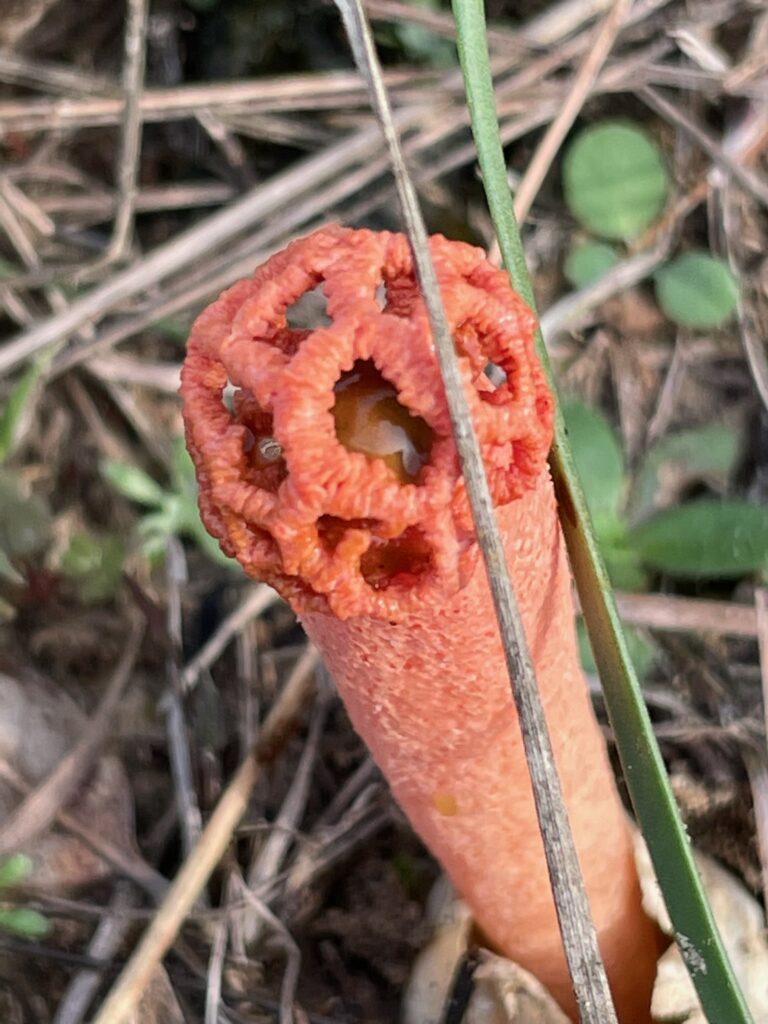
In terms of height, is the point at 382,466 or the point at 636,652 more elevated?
the point at 636,652

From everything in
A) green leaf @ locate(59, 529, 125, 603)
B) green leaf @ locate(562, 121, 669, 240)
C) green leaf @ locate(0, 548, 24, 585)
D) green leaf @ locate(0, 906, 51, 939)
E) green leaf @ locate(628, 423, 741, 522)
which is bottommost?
green leaf @ locate(0, 906, 51, 939)

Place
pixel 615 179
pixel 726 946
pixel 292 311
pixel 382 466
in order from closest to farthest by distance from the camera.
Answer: pixel 382 466 → pixel 726 946 → pixel 292 311 → pixel 615 179

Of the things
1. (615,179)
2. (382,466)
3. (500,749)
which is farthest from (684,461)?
(382,466)

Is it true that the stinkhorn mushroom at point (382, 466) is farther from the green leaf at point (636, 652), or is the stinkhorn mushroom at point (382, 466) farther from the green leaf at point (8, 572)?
the green leaf at point (8, 572)

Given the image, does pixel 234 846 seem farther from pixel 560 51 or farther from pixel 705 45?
pixel 705 45

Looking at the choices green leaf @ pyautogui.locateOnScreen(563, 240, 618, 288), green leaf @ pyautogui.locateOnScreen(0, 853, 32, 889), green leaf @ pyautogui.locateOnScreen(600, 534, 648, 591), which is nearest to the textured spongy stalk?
green leaf @ pyautogui.locateOnScreen(600, 534, 648, 591)

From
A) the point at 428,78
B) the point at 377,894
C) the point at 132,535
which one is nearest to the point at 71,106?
the point at 428,78

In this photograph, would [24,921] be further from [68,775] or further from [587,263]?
[587,263]

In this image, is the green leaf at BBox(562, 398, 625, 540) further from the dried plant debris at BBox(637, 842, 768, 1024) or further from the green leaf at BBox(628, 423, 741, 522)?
the dried plant debris at BBox(637, 842, 768, 1024)
